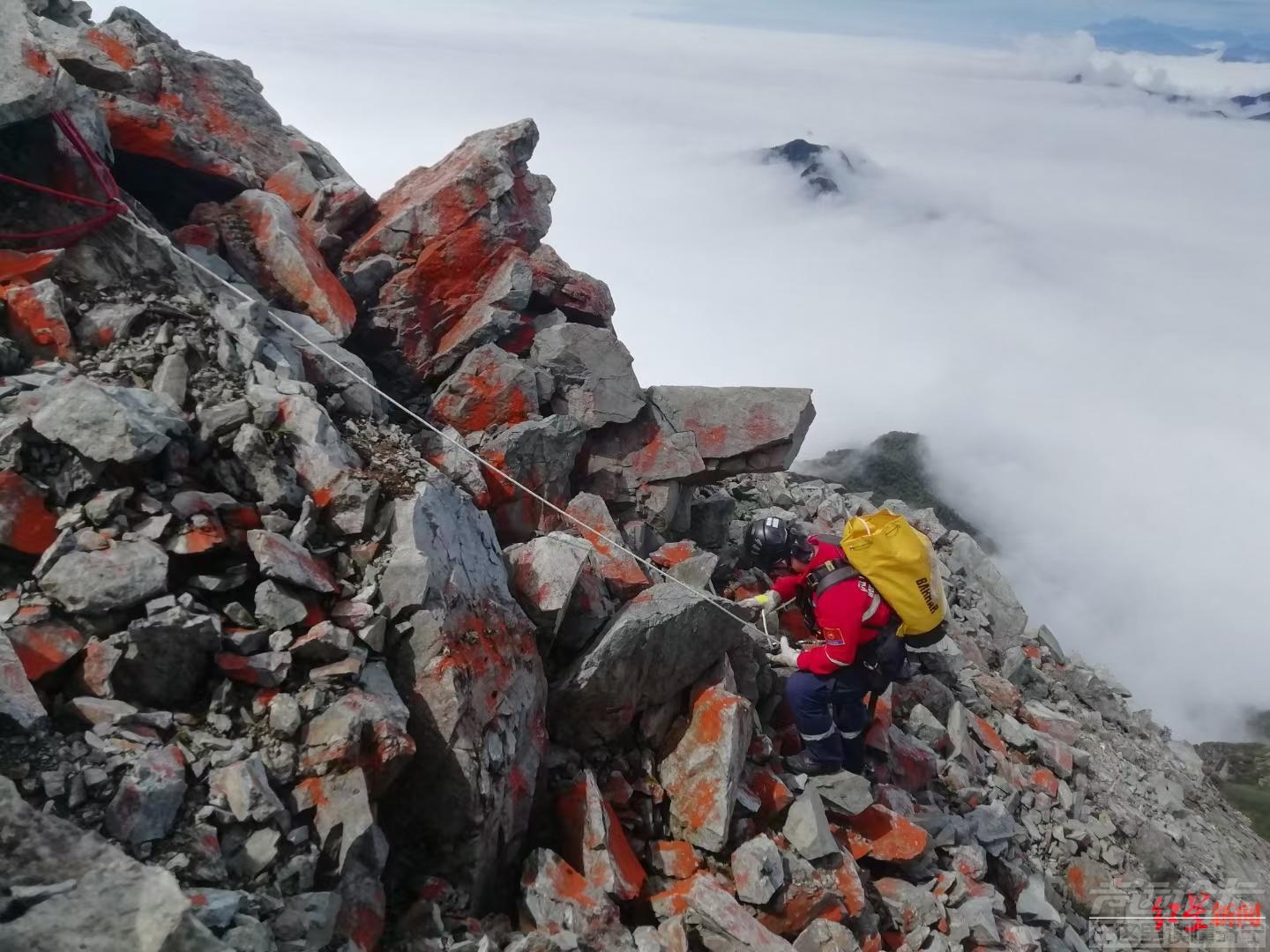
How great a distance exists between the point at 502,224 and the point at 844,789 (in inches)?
424

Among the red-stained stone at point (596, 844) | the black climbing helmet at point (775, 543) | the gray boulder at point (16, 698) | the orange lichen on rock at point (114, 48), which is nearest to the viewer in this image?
the gray boulder at point (16, 698)

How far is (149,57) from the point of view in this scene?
44.3ft

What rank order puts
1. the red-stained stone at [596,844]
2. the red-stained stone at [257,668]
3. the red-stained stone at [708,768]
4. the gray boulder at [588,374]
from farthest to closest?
the gray boulder at [588,374] < the red-stained stone at [708,768] < the red-stained stone at [596,844] < the red-stained stone at [257,668]

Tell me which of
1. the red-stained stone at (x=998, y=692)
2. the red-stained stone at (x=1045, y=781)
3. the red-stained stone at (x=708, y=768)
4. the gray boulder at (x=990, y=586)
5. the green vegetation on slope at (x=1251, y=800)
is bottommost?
the green vegetation on slope at (x=1251, y=800)

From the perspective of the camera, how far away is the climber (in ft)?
33.6

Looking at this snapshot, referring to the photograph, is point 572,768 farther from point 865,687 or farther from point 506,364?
point 506,364

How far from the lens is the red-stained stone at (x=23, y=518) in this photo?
679 centimetres

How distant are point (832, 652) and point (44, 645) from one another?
821 centimetres

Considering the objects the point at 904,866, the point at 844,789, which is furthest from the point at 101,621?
the point at 904,866

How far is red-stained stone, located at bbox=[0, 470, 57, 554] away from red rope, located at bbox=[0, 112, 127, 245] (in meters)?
3.75

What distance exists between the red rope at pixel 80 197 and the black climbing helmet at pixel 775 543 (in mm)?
9291

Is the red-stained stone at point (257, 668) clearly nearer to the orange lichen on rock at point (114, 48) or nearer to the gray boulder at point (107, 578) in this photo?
the gray boulder at point (107, 578)

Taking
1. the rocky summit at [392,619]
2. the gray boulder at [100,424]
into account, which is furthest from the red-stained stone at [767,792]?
the gray boulder at [100,424]

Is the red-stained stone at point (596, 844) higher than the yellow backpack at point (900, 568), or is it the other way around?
the yellow backpack at point (900, 568)
